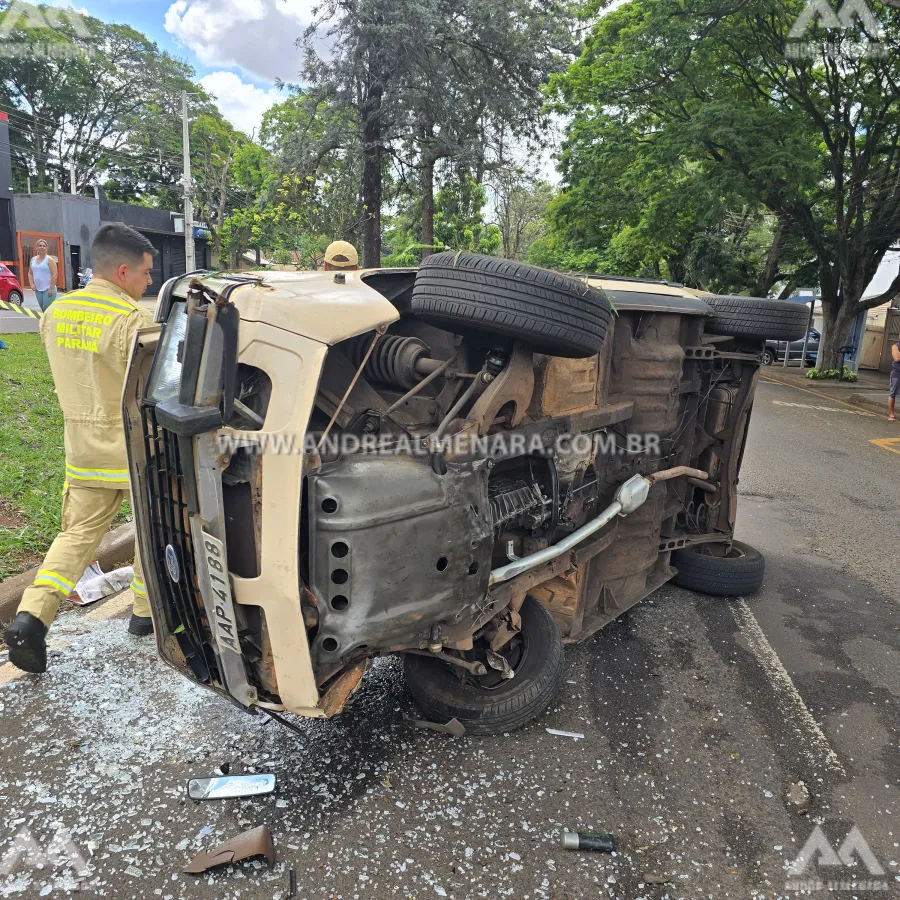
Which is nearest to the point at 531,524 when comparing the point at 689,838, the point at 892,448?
the point at 689,838

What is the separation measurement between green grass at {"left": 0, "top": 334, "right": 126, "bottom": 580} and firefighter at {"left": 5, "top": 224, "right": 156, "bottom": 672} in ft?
3.25

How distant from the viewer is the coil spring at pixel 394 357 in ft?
8.37

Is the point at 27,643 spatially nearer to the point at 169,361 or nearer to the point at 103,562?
the point at 103,562

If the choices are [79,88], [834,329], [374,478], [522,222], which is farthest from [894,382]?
[79,88]

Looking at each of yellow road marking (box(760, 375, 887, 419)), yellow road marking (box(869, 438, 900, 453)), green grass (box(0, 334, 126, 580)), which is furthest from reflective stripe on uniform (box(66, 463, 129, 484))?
yellow road marking (box(760, 375, 887, 419))

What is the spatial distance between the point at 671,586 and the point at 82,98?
153 feet

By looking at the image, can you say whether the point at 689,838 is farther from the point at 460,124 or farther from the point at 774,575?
the point at 460,124

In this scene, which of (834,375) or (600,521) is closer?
(600,521)

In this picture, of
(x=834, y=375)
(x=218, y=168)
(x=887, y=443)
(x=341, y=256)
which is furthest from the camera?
(x=218, y=168)

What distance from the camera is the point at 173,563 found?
2238 mm

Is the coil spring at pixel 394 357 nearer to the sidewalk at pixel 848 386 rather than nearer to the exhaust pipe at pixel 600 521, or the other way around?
the exhaust pipe at pixel 600 521

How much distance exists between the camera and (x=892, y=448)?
9305 millimetres

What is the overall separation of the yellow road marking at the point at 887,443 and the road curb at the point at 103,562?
373 inches

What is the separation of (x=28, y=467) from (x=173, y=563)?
3.62 metres
